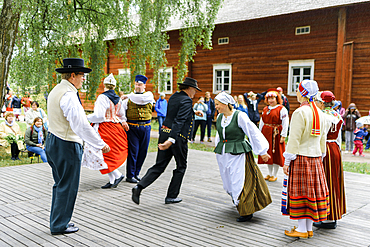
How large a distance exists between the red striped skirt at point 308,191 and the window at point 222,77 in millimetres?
14601

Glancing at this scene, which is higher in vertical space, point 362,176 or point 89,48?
point 89,48

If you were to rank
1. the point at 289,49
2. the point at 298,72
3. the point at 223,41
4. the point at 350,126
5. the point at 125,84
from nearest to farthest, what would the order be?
the point at 350,126 < the point at 125,84 < the point at 298,72 < the point at 289,49 < the point at 223,41

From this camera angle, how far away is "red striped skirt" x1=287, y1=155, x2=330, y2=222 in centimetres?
357

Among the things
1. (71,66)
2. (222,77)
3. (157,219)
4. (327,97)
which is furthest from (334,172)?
(222,77)

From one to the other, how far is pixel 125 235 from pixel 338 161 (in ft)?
9.05

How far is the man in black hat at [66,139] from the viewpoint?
357 cm

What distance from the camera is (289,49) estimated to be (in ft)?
51.5

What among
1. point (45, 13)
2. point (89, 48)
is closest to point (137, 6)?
point (89, 48)

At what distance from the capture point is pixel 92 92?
35.1 feet

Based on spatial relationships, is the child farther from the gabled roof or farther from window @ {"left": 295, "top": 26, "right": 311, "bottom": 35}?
window @ {"left": 295, "top": 26, "right": 311, "bottom": 35}

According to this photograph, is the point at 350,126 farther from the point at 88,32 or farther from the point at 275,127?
the point at 88,32

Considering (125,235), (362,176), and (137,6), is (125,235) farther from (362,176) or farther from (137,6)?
(137,6)

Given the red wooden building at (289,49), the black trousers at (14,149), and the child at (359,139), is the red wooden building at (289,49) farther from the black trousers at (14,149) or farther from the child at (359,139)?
the black trousers at (14,149)

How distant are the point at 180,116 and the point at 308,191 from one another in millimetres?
2030
